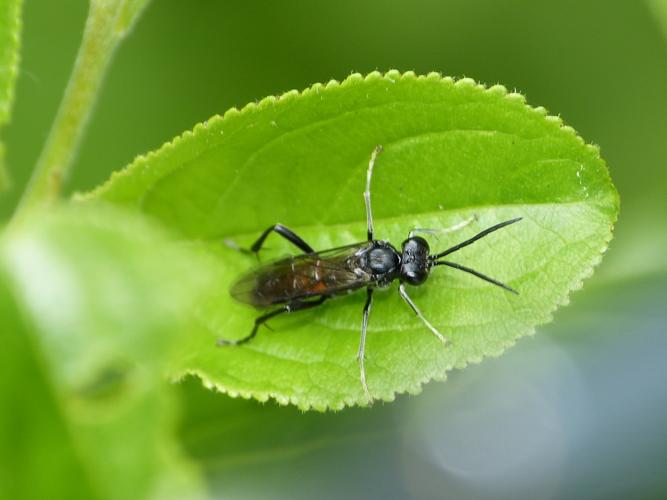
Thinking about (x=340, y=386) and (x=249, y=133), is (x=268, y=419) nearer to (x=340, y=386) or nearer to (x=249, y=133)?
(x=340, y=386)

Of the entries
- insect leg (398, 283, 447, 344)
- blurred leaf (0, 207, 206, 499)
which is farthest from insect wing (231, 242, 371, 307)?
blurred leaf (0, 207, 206, 499)

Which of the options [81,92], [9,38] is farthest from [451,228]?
[9,38]

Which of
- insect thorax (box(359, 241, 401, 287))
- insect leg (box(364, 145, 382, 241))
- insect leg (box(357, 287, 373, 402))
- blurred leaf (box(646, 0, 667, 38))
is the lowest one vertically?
insect leg (box(357, 287, 373, 402))

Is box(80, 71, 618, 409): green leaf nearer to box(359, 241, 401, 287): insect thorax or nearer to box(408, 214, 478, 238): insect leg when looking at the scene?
box(408, 214, 478, 238): insect leg

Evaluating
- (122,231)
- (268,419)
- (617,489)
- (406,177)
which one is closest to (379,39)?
(406,177)

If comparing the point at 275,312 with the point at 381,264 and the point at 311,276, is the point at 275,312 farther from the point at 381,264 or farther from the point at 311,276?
the point at 381,264

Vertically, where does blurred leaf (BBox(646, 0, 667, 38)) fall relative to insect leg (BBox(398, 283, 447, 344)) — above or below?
above

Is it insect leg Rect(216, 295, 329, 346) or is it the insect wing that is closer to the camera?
insect leg Rect(216, 295, 329, 346)
